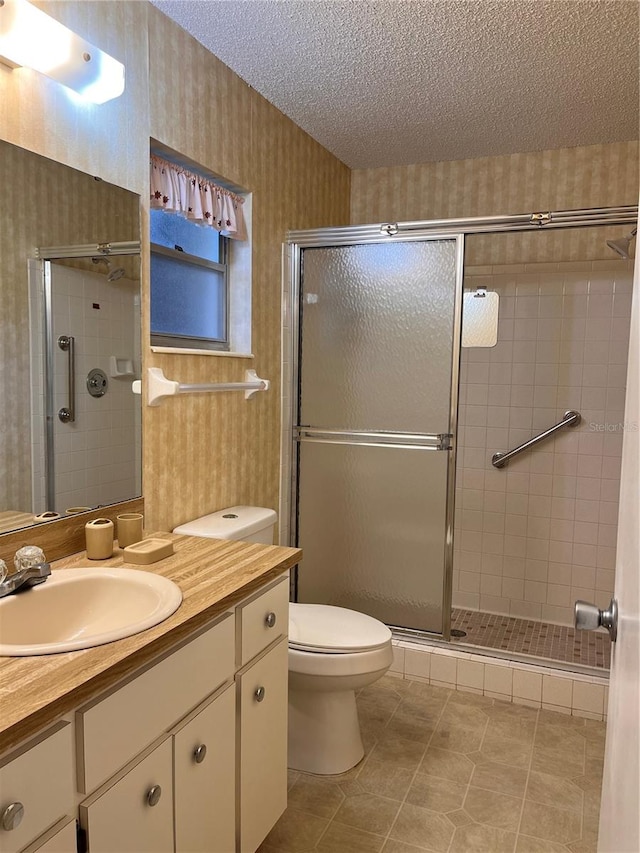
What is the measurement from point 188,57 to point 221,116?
250mm

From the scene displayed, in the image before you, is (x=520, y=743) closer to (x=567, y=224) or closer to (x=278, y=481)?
(x=278, y=481)

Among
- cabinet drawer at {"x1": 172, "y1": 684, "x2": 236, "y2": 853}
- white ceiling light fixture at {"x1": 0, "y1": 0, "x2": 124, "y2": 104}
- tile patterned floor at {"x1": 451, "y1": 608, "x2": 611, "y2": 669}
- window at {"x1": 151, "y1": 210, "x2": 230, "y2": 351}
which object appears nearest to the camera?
cabinet drawer at {"x1": 172, "y1": 684, "x2": 236, "y2": 853}

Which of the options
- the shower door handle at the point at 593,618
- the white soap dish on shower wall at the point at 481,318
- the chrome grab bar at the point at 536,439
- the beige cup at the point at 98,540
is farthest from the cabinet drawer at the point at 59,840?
the white soap dish on shower wall at the point at 481,318

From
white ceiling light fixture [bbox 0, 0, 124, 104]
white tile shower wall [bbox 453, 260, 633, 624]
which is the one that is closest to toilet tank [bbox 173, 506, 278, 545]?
white ceiling light fixture [bbox 0, 0, 124, 104]

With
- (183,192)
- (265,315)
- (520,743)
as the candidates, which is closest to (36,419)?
(183,192)

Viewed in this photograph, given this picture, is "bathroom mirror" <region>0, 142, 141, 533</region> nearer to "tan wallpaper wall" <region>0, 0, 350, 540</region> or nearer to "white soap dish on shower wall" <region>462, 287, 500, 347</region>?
"tan wallpaper wall" <region>0, 0, 350, 540</region>

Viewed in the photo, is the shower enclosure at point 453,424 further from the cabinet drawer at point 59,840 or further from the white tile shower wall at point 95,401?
the cabinet drawer at point 59,840

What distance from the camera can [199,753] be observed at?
139 cm

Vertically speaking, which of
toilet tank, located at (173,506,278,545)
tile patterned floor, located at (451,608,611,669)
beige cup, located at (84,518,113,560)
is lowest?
tile patterned floor, located at (451,608,611,669)

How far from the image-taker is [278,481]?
10.1 ft

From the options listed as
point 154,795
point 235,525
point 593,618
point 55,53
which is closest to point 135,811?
point 154,795

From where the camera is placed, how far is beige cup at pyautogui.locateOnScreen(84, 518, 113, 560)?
1.71 m

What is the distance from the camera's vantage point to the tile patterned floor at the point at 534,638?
2.93m

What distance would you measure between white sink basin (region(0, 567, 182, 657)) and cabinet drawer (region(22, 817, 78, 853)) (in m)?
0.35
